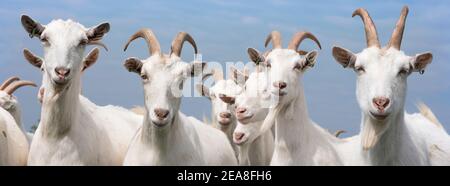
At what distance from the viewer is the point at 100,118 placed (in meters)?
12.1

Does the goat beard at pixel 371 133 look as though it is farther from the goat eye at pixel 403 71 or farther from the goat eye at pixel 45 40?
the goat eye at pixel 45 40

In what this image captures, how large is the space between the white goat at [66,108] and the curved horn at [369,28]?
3.05 meters

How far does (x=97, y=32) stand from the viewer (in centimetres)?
1129

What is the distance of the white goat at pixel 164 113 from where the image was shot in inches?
400

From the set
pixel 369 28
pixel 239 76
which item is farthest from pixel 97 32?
pixel 239 76

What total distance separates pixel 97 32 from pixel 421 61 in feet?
12.5

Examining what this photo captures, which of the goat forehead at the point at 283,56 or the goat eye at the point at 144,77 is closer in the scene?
the goat eye at the point at 144,77

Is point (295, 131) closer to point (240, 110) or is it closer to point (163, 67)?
point (240, 110)

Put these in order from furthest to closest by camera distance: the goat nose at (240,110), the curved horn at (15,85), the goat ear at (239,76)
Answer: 1. the curved horn at (15,85)
2. the goat ear at (239,76)
3. the goat nose at (240,110)

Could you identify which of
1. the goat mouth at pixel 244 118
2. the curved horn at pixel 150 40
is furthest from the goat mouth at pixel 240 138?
the curved horn at pixel 150 40
